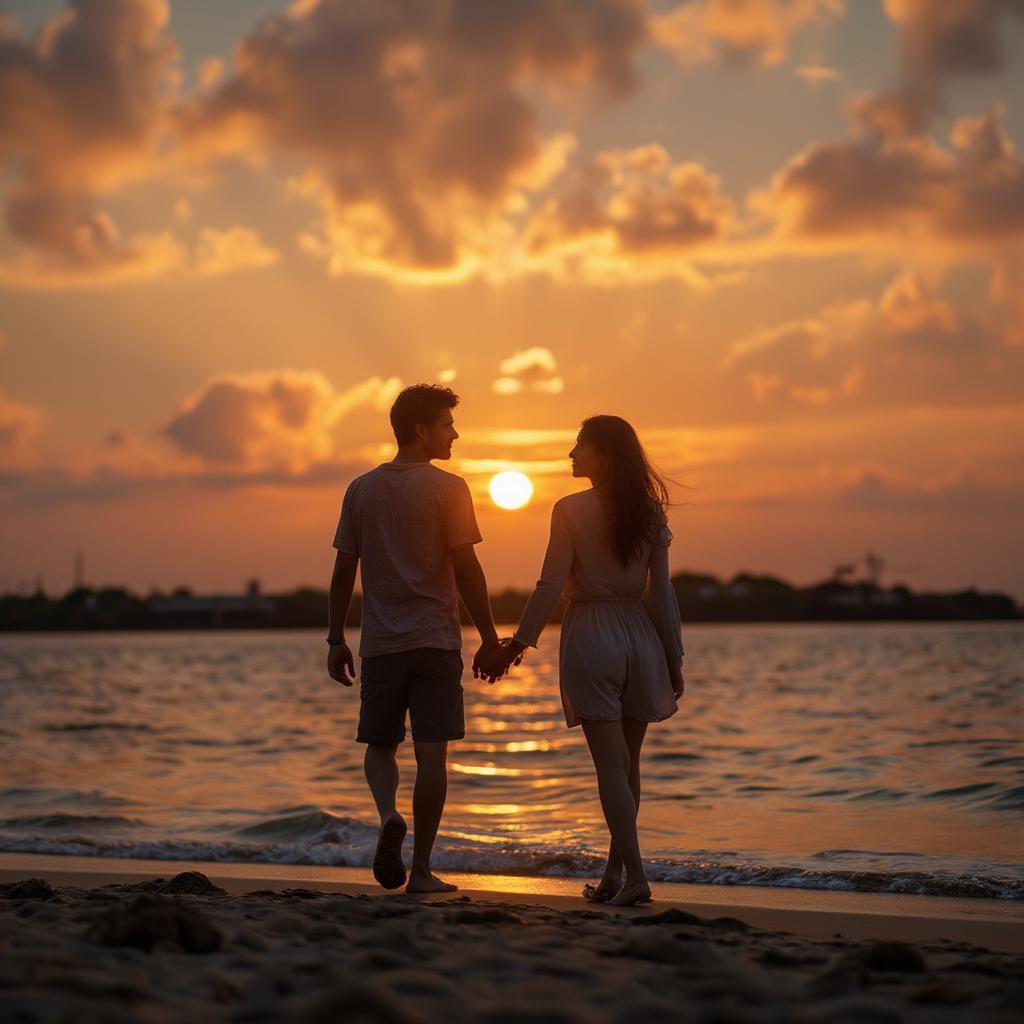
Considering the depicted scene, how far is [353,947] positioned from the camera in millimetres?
3938

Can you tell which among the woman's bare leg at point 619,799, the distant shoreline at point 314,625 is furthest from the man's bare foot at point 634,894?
the distant shoreline at point 314,625

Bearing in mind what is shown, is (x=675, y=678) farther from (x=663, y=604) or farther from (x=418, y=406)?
(x=418, y=406)

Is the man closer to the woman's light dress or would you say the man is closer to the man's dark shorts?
the man's dark shorts

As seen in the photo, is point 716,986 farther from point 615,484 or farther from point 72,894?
point 72,894

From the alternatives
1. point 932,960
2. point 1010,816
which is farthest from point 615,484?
point 1010,816

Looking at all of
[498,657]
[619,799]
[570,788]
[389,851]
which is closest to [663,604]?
[498,657]

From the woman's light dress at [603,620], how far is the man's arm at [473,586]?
0.77 ft

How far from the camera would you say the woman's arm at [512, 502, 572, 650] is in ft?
18.0

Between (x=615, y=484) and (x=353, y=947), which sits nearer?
(x=353, y=947)

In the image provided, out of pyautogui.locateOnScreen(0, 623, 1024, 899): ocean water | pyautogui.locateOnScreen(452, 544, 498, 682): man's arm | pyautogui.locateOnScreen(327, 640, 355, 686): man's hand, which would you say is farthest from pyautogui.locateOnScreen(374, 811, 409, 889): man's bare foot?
pyautogui.locateOnScreen(0, 623, 1024, 899): ocean water

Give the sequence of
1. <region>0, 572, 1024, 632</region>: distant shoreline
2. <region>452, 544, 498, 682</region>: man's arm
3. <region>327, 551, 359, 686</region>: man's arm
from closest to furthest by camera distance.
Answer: <region>452, 544, 498, 682</region>: man's arm, <region>327, 551, 359, 686</region>: man's arm, <region>0, 572, 1024, 632</region>: distant shoreline

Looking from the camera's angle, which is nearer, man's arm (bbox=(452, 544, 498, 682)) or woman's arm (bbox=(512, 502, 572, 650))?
woman's arm (bbox=(512, 502, 572, 650))

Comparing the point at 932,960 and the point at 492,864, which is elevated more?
the point at 932,960

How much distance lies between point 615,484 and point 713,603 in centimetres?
12886
